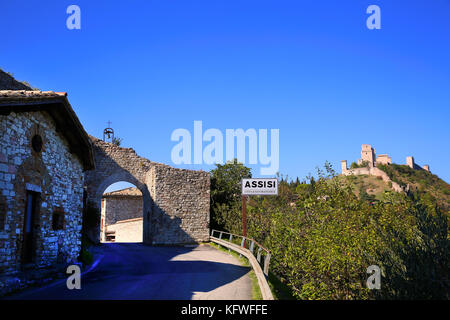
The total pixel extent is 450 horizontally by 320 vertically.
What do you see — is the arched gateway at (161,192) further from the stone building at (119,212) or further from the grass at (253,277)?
the stone building at (119,212)

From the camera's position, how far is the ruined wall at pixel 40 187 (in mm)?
8414

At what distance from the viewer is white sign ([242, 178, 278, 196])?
1283 centimetres

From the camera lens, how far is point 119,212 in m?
34.2

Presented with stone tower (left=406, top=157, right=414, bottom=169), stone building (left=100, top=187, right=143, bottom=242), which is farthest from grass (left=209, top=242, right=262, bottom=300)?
stone tower (left=406, top=157, right=414, bottom=169)

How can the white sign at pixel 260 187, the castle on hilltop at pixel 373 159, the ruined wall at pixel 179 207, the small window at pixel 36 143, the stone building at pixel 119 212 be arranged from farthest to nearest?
the castle on hilltop at pixel 373 159
the stone building at pixel 119 212
the ruined wall at pixel 179 207
the white sign at pixel 260 187
the small window at pixel 36 143

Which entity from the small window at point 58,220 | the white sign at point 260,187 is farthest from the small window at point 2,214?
the white sign at point 260,187

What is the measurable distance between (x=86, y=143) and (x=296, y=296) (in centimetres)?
906

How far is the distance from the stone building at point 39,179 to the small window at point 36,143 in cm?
3

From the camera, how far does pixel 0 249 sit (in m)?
8.13

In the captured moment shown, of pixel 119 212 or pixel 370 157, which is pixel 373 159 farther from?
pixel 119 212

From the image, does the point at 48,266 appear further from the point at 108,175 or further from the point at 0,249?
the point at 108,175

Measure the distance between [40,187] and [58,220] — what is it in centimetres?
173
